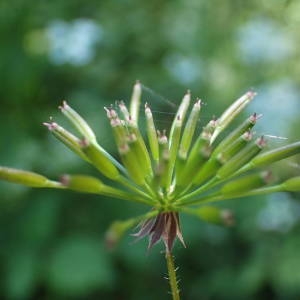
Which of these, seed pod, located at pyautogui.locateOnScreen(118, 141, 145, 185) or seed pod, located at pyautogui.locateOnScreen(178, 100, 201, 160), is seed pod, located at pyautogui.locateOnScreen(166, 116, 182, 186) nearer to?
seed pod, located at pyautogui.locateOnScreen(178, 100, 201, 160)

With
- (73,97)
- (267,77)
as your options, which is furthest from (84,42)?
(267,77)

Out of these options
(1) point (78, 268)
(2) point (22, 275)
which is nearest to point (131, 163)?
(1) point (78, 268)

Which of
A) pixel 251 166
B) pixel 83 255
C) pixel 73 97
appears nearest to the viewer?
pixel 251 166

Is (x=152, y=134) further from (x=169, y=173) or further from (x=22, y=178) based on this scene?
(x=22, y=178)

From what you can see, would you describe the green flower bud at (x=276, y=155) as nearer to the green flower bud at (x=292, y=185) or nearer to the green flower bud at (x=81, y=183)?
the green flower bud at (x=292, y=185)

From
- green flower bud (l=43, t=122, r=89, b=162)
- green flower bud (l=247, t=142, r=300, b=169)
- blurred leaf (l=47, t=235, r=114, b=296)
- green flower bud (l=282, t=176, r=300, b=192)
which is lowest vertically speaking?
blurred leaf (l=47, t=235, r=114, b=296)

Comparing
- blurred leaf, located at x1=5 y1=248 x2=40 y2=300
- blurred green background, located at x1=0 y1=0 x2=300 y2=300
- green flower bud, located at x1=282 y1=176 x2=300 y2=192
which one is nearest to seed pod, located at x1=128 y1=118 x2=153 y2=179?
green flower bud, located at x1=282 y1=176 x2=300 y2=192

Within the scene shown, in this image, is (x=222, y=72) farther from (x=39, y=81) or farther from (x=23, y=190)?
(x=23, y=190)

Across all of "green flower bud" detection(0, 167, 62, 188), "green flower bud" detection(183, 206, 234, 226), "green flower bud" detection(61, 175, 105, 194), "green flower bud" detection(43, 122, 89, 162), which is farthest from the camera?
"green flower bud" detection(43, 122, 89, 162)

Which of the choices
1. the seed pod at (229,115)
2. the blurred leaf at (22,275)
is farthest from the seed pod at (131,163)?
the blurred leaf at (22,275)
